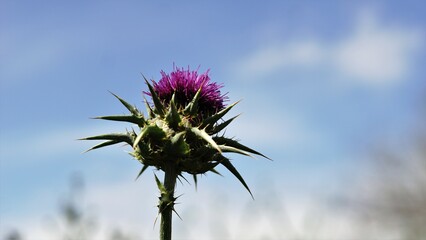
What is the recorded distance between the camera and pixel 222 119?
17.3 ft

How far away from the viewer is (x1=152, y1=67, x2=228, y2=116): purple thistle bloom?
5.44 metres

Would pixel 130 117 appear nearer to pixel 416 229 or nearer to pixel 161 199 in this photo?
pixel 161 199

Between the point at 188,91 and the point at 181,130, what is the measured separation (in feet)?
1.75

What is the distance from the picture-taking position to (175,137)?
4.81m

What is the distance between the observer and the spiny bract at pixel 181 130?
4.88 metres

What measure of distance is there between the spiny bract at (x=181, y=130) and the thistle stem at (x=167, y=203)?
0.09 m

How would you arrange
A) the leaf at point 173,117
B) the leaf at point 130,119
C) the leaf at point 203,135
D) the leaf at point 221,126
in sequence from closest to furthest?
1. the leaf at point 203,135
2. the leaf at point 173,117
3. the leaf at point 130,119
4. the leaf at point 221,126

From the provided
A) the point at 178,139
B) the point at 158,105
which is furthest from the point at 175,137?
the point at 158,105

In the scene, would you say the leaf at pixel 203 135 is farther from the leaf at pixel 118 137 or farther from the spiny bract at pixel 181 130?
the leaf at pixel 118 137

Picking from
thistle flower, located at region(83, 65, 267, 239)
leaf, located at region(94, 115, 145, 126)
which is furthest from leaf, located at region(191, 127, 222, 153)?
leaf, located at region(94, 115, 145, 126)

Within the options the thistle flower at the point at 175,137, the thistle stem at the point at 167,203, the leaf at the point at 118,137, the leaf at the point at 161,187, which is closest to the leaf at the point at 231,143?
the thistle flower at the point at 175,137

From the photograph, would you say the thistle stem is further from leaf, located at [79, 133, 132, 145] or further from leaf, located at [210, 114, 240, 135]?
leaf, located at [210, 114, 240, 135]

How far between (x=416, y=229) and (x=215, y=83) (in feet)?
38.0

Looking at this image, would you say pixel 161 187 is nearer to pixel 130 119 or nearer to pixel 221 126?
pixel 130 119
